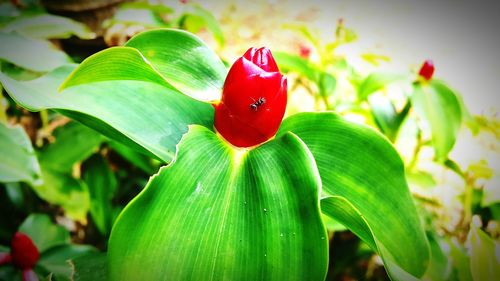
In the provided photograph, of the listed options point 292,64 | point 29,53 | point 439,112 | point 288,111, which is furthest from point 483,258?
point 29,53

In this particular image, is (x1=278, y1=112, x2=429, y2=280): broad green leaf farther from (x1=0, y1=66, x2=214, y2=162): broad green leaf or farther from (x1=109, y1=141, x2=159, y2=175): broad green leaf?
(x1=109, y1=141, x2=159, y2=175): broad green leaf

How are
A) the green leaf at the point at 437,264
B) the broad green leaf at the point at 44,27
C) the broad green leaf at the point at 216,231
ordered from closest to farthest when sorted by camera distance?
the broad green leaf at the point at 216,231 → the green leaf at the point at 437,264 → the broad green leaf at the point at 44,27

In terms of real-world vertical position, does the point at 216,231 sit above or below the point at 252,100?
below

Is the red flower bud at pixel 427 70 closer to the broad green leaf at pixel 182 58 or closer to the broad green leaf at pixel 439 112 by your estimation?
the broad green leaf at pixel 439 112

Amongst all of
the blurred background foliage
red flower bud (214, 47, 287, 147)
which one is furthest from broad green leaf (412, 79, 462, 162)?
red flower bud (214, 47, 287, 147)

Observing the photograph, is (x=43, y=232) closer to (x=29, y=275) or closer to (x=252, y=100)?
(x=29, y=275)

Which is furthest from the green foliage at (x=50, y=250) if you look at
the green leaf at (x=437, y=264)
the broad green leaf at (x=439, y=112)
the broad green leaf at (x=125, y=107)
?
the broad green leaf at (x=439, y=112)
